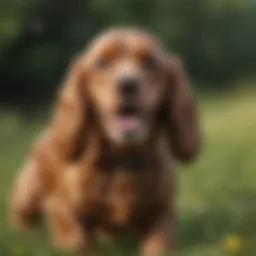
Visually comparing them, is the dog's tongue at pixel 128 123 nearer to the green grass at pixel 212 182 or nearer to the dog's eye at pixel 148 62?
the dog's eye at pixel 148 62

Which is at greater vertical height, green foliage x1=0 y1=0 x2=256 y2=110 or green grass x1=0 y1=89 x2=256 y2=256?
green foliage x1=0 y1=0 x2=256 y2=110

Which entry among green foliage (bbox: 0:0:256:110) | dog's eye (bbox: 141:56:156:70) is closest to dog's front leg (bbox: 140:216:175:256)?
dog's eye (bbox: 141:56:156:70)

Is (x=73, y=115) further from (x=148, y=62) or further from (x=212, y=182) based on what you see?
(x=212, y=182)

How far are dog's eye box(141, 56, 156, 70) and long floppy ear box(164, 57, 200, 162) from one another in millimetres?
55

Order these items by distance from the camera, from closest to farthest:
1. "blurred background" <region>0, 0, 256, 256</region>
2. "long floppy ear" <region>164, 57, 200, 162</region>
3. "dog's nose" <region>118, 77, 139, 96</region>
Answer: "dog's nose" <region>118, 77, 139, 96</region> → "long floppy ear" <region>164, 57, 200, 162</region> → "blurred background" <region>0, 0, 256, 256</region>

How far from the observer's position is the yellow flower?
235cm

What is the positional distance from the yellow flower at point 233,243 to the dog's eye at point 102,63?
54 cm

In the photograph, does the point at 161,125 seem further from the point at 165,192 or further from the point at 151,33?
the point at 151,33

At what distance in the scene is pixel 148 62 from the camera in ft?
7.69

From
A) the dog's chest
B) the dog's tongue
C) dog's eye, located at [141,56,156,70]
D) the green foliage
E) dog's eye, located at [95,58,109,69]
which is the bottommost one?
the dog's chest

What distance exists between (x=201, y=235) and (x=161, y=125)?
0.30 m

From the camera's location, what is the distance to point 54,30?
2730mm

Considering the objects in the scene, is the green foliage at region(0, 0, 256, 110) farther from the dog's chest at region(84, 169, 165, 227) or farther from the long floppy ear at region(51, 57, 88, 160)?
the dog's chest at region(84, 169, 165, 227)

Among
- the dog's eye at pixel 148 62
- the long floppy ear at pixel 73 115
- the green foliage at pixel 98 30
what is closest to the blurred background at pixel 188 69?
the green foliage at pixel 98 30
